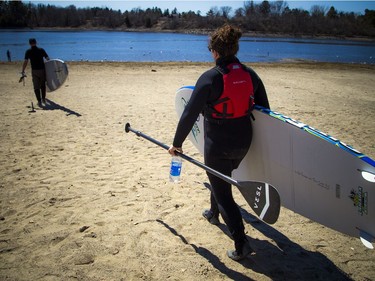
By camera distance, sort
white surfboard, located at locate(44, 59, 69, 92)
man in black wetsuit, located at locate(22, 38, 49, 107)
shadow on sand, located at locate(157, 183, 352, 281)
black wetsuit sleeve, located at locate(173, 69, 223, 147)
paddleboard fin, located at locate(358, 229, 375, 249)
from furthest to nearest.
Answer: white surfboard, located at locate(44, 59, 69, 92)
man in black wetsuit, located at locate(22, 38, 49, 107)
shadow on sand, located at locate(157, 183, 352, 281)
paddleboard fin, located at locate(358, 229, 375, 249)
black wetsuit sleeve, located at locate(173, 69, 223, 147)

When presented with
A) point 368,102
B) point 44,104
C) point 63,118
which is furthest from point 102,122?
point 368,102

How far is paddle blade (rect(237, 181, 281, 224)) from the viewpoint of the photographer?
7.96 ft

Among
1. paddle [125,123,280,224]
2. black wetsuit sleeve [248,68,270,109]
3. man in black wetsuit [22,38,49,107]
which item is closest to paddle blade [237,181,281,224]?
paddle [125,123,280,224]

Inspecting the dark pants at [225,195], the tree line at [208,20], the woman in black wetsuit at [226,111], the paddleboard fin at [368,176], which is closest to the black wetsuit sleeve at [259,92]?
the woman in black wetsuit at [226,111]

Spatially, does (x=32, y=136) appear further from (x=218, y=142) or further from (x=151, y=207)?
(x=218, y=142)

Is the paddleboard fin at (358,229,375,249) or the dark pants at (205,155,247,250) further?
the dark pants at (205,155,247,250)

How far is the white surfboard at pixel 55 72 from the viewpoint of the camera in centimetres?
925

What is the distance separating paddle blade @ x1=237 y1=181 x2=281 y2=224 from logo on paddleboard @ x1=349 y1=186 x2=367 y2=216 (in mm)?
804

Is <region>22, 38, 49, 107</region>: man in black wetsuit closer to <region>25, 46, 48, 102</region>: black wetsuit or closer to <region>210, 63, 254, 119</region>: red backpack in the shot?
<region>25, 46, 48, 102</region>: black wetsuit

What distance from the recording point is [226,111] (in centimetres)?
246

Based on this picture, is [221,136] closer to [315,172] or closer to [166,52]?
[315,172]

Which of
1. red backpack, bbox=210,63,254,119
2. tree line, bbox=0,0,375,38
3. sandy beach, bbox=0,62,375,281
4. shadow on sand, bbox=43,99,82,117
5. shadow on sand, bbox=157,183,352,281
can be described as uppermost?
tree line, bbox=0,0,375,38

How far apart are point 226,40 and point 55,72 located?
344 inches

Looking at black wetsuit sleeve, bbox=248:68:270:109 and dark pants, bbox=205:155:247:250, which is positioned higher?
black wetsuit sleeve, bbox=248:68:270:109
